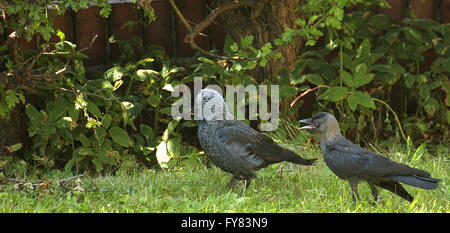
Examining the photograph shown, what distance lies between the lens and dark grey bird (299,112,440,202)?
4.82m

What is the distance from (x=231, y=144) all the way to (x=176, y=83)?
67.4 inches

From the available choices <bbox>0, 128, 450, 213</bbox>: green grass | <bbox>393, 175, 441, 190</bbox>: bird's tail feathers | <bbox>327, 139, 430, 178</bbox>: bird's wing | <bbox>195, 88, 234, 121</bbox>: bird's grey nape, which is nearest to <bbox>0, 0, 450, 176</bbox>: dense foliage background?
<bbox>0, 128, 450, 213</bbox>: green grass

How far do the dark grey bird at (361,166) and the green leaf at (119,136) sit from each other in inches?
79.6

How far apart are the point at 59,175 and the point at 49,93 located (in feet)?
2.57

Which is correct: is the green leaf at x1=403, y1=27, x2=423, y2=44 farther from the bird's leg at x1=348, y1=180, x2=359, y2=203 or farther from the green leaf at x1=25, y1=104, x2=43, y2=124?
the green leaf at x1=25, y1=104, x2=43, y2=124

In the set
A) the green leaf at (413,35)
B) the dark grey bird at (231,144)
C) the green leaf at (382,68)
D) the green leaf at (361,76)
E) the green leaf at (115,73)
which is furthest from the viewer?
the green leaf at (413,35)

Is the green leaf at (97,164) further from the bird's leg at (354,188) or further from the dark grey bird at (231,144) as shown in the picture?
the bird's leg at (354,188)

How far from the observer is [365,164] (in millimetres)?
4879

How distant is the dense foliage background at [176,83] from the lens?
20.9ft

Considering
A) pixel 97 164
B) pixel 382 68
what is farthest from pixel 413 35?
pixel 97 164

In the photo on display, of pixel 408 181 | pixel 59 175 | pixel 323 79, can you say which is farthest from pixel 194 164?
pixel 408 181

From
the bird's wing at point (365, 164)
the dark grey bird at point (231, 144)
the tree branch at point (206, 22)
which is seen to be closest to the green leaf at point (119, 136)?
the tree branch at point (206, 22)

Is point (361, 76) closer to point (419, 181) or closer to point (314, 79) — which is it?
point (314, 79)

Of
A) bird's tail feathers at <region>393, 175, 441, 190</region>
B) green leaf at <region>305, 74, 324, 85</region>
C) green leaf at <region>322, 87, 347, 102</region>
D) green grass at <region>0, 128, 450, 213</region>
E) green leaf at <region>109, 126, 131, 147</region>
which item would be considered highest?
green leaf at <region>305, 74, 324, 85</region>
